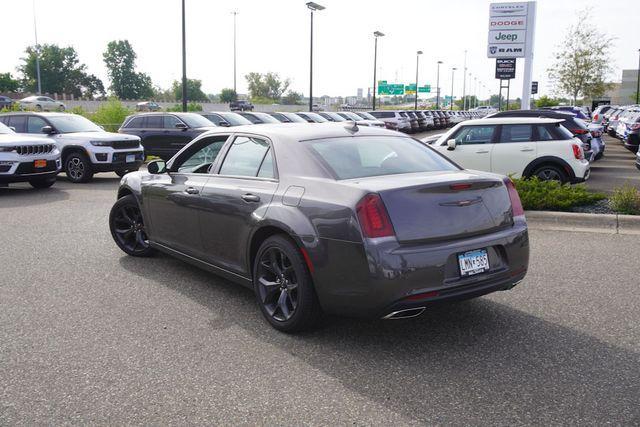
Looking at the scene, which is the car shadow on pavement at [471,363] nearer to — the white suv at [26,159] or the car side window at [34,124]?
the white suv at [26,159]

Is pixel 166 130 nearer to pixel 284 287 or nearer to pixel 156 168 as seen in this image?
pixel 156 168

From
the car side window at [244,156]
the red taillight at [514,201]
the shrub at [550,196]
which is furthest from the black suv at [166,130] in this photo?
the red taillight at [514,201]

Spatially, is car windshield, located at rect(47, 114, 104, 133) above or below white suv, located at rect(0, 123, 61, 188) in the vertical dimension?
above

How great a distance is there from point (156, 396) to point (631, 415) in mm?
2691

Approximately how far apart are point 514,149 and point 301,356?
9212 millimetres

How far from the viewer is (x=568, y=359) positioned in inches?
165

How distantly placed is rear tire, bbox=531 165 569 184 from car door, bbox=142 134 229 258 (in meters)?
8.04

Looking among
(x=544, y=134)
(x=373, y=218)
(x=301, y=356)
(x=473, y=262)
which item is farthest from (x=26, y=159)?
(x=473, y=262)

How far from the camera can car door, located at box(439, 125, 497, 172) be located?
1245 centimetres

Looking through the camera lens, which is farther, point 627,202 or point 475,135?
point 475,135

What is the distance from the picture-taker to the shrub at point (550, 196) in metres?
9.59

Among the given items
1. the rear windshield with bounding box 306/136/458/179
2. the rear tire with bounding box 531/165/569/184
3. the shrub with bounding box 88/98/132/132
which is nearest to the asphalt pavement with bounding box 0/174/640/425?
the rear windshield with bounding box 306/136/458/179

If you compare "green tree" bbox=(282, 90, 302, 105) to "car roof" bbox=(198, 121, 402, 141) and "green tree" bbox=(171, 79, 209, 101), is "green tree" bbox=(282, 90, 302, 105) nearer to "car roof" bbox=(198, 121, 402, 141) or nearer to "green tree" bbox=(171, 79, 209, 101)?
"green tree" bbox=(171, 79, 209, 101)

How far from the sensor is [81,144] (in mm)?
14883
